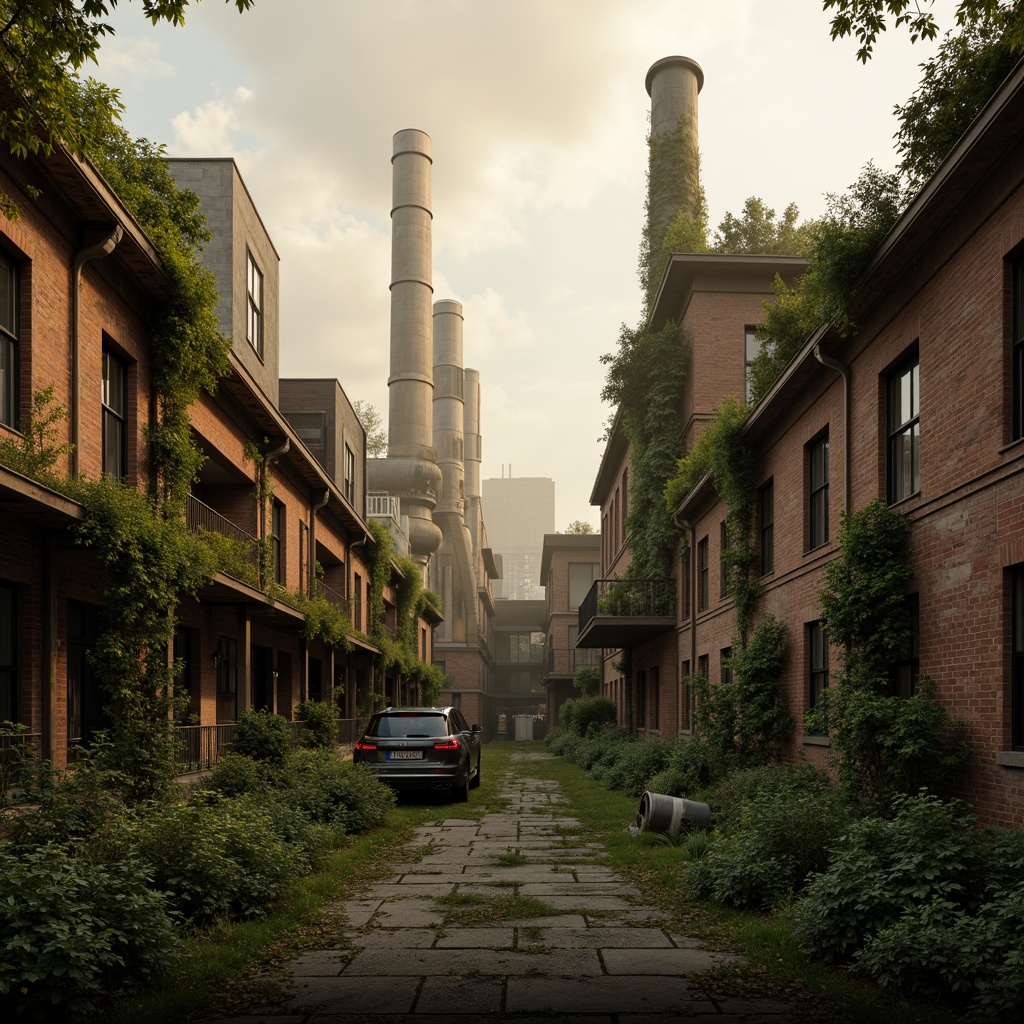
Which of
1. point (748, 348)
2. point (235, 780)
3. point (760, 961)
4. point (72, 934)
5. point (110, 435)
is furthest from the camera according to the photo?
point (748, 348)

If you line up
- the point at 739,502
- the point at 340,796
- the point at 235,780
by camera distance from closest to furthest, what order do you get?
the point at 235,780, the point at 340,796, the point at 739,502

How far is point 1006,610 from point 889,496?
3.36 metres

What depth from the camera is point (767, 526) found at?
1797 centimetres

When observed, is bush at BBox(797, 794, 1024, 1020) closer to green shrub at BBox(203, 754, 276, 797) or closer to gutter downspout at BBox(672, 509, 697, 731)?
green shrub at BBox(203, 754, 276, 797)

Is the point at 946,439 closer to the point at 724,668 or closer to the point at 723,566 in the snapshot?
the point at 723,566

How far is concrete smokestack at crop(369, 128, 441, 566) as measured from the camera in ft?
142

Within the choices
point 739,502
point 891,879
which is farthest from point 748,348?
point 891,879

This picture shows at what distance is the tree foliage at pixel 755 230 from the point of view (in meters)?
31.2

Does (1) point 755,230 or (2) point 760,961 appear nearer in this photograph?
(2) point 760,961

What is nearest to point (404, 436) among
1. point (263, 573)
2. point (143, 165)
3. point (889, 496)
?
point (263, 573)

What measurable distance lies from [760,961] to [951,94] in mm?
8444

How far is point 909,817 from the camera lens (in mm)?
7312

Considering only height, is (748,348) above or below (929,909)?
above

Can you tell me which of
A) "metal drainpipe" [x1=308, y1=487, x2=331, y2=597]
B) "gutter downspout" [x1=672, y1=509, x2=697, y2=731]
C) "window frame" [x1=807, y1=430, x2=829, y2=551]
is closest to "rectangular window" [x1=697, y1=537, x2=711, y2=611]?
"gutter downspout" [x1=672, y1=509, x2=697, y2=731]
